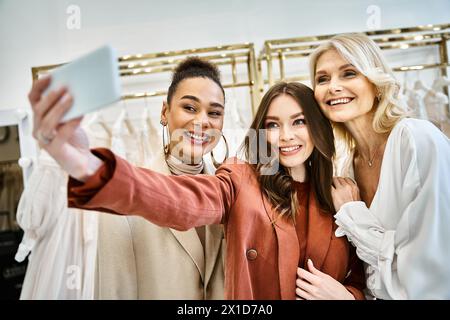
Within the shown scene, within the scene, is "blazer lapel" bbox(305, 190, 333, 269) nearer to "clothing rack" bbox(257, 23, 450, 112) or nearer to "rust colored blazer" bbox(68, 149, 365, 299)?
"rust colored blazer" bbox(68, 149, 365, 299)

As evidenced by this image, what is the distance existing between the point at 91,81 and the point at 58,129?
114 mm

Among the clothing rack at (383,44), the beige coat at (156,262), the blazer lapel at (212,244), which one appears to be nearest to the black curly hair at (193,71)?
the clothing rack at (383,44)

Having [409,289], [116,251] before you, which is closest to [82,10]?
[116,251]

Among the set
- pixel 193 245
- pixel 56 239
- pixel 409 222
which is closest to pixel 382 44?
pixel 409 222

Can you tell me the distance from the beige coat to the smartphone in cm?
42

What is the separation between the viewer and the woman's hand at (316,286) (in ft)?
3.66

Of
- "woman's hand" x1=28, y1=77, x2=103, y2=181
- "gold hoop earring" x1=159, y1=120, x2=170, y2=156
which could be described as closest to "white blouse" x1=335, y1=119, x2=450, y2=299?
"gold hoop earring" x1=159, y1=120, x2=170, y2=156

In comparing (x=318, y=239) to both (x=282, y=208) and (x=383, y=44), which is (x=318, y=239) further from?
(x=383, y=44)

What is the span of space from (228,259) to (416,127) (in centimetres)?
64

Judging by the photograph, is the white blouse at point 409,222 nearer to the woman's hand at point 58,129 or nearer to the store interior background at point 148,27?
the store interior background at point 148,27

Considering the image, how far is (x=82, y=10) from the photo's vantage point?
125cm

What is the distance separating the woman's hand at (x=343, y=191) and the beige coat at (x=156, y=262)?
0.34 meters

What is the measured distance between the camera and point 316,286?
1.11 meters

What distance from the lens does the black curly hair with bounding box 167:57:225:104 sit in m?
1.16
